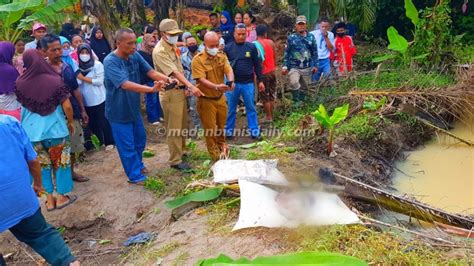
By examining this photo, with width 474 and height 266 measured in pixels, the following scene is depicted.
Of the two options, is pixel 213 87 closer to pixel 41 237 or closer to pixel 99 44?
pixel 41 237

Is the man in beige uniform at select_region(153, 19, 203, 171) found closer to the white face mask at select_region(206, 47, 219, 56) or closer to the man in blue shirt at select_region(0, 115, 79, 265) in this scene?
the white face mask at select_region(206, 47, 219, 56)

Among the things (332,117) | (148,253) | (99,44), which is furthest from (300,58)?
(148,253)

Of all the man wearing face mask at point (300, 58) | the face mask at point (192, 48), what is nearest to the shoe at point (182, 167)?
the face mask at point (192, 48)

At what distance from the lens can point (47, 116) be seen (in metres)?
4.52

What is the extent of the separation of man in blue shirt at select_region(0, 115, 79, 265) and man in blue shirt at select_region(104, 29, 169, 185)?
4.77ft

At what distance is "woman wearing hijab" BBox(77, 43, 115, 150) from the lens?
19.3 ft

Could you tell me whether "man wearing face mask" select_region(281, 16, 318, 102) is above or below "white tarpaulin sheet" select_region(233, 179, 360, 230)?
above

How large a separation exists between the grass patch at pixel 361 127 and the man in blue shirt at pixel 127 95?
249 centimetres

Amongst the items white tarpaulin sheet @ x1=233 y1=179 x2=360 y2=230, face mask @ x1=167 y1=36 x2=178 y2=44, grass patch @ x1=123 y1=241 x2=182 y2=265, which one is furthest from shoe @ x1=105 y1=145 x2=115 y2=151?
white tarpaulin sheet @ x1=233 y1=179 x2=360 y2=230

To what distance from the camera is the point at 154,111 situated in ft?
25.2

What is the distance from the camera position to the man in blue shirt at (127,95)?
4633 mm

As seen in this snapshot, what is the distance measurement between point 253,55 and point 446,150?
301 cm

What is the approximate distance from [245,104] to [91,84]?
2054 mm

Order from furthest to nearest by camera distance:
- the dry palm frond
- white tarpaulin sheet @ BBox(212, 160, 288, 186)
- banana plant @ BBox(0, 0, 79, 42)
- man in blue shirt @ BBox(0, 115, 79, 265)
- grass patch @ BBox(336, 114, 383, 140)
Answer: banana plant @ BBox(0, 0, 79, 42), the dry palm frond, grass patch @ BBox(336, 114, 383, 140), white tarpaulin sheet @ BBox(212, 160, 288, 186), man in blue shirt @ BBox(0, 115, 79, 265)
